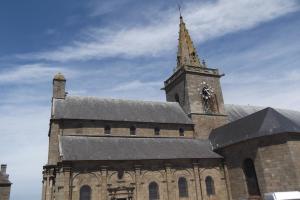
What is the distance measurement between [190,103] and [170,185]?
35.3 feet

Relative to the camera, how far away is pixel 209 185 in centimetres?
2500

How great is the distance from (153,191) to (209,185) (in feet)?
18.1

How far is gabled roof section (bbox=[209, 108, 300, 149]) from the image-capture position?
22.2 meters

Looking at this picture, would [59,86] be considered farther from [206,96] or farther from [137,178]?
[206,96]

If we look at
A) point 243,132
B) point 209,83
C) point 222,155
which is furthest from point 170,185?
point 209,83

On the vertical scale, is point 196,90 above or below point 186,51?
below

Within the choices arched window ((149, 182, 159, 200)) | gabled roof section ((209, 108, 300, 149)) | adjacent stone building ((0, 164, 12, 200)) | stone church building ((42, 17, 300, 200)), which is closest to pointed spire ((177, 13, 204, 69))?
stone church building ((42, 17, 300, 200))

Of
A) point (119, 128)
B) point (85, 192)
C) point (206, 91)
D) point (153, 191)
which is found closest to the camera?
point (85, 192)

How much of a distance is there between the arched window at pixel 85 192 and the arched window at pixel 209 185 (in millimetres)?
10444

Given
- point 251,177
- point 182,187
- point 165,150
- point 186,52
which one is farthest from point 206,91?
point 182,187

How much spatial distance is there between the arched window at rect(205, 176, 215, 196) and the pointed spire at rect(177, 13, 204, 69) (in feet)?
46.9

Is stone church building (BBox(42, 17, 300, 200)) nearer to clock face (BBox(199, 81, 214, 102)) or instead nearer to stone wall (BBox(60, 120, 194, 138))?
stone wall (BBox(60, 120, 194, 138))

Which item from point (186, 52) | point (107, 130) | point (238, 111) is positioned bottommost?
point (107, 130)

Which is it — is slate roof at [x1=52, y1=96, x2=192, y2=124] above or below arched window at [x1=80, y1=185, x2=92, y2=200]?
above
